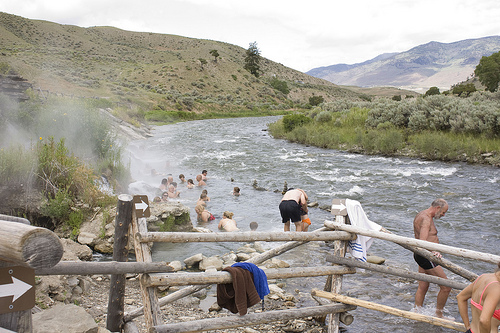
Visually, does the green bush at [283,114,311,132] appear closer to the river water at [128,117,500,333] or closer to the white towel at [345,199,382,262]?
the river water at [128,117,500,333]

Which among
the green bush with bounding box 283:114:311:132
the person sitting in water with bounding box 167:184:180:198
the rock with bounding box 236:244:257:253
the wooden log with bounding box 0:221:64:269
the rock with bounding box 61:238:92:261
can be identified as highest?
the green bush with bounding box 283:114:311:132

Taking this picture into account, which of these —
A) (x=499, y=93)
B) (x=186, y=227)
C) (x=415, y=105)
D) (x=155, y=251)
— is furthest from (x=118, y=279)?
(x=499, y=93)

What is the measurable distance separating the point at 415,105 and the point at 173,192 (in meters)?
17.1

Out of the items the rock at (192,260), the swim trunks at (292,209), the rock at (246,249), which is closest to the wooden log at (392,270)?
the rock at (192,260)

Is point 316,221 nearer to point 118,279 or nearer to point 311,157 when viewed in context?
point 118,279

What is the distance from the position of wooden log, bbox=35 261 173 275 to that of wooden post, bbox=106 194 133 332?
0.59 meters

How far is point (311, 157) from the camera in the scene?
21359 mm

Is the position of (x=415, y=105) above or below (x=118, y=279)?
above

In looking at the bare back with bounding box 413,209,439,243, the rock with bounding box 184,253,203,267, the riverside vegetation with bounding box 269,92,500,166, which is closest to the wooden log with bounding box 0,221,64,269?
the bare back with bounding box 413,209,439,243

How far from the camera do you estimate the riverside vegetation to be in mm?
17953

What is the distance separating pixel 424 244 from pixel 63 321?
3.96 meters

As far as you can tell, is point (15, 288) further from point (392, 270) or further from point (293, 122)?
point (293, 122)

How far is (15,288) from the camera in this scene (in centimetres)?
219

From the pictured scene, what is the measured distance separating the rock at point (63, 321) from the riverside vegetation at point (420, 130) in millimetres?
17499
